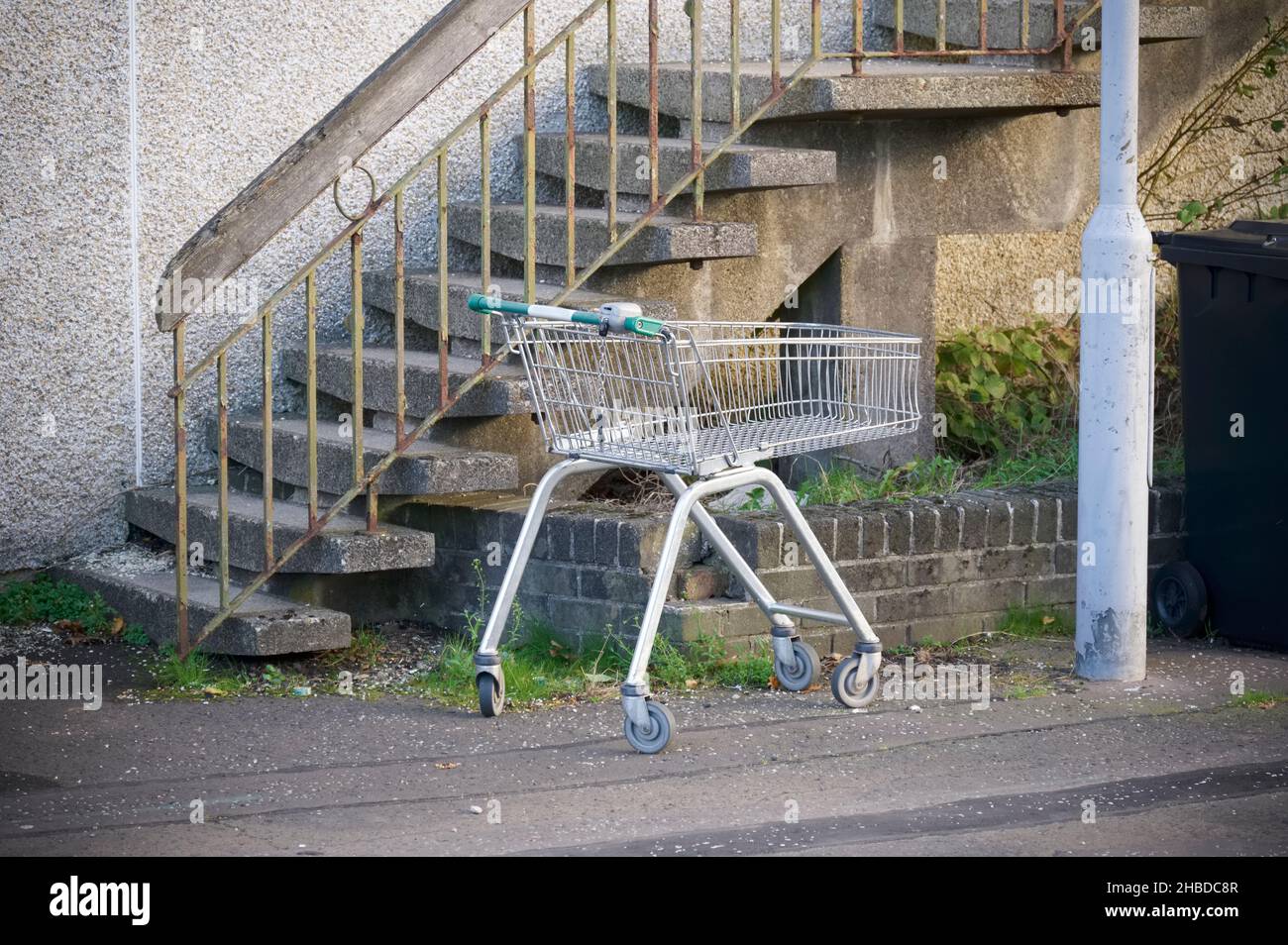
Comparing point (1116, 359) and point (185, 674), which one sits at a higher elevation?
point (1116, 359)

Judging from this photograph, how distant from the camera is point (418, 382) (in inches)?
234

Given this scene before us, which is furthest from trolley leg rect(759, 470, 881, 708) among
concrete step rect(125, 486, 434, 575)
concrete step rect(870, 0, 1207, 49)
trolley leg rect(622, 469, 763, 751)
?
concrete step rect(870, 0, 1207, 49)

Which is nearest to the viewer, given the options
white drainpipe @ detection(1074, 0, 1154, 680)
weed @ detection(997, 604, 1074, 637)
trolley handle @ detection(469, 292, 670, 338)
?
trolley handle @ detection(469, 292, 670, 338)

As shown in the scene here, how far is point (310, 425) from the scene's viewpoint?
17.9 ft

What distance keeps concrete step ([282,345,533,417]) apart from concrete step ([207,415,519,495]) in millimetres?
133

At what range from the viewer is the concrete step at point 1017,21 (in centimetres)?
659

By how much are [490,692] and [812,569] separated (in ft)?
3.93

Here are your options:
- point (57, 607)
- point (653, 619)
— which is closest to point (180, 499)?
point (57, 607)

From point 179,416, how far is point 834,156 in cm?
243

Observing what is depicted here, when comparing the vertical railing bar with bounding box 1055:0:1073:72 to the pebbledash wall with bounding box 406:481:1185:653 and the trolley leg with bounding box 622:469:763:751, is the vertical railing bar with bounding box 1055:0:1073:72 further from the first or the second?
the trolley leg with bounding box 622:469:763:751

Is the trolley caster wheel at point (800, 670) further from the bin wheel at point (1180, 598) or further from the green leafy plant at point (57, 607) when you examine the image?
the green leafy plant at point (57, 607)

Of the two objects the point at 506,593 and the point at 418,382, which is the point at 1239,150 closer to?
the point at 418,382

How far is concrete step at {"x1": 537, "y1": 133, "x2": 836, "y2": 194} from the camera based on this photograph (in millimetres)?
5941

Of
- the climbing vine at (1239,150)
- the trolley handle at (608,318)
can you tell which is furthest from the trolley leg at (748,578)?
the climbing vine at (1239,150)
